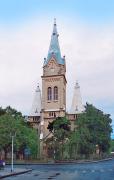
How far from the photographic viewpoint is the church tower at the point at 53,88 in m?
114

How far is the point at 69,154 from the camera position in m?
90.4

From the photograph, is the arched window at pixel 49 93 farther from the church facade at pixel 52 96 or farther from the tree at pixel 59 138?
the tree at pixel 59 138

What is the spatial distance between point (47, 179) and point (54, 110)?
278 feet

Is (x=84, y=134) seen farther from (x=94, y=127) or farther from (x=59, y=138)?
(x=94, y=127)

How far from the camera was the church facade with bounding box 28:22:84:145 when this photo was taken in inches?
4493

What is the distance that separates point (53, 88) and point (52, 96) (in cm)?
232

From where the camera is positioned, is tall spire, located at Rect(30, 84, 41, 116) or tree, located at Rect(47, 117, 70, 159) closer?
tree, located at Rect(47, 117, 70, 159)

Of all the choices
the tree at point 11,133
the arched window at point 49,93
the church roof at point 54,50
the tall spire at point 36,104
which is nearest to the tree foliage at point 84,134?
the tree at point 11,133

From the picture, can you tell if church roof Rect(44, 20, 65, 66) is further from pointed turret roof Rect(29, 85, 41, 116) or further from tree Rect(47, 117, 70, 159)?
tree Rect(47, 117, 70, 159)

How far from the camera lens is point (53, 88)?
4626 inches

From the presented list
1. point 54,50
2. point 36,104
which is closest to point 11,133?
point 36,104

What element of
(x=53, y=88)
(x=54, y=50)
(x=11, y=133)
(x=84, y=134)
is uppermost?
(x=54, y=50)

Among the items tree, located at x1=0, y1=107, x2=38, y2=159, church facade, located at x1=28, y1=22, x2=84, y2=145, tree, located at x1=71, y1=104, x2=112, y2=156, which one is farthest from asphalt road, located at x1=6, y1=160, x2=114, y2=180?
church facade, located at x1=28, y1=22, x2=84, y2=145

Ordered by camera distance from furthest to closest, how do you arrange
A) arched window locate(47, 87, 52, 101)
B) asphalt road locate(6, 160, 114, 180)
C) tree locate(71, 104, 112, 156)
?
arched window locate(47, 87, 52, 101) < tree locate(71, 104, 112, 156) < asphalt road locate(6, 160, 114, 180)
